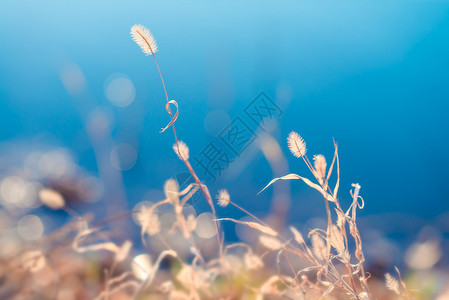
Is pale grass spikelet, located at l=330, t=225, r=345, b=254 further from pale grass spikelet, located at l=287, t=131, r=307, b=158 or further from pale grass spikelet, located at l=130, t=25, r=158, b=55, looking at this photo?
pale grass spikelet, located at l=130, t=25, r=158, b=55

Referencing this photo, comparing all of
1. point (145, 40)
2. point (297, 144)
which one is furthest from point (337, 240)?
point (145, 40)

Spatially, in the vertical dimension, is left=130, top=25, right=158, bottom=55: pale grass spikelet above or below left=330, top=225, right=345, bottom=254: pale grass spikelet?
above

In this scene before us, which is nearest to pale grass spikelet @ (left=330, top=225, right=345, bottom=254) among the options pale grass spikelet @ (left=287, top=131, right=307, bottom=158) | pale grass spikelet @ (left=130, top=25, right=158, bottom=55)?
pale grass spikelet @ (left=287, top=131, right=307, bottom=158)

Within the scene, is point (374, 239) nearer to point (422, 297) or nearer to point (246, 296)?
point (422, 297)

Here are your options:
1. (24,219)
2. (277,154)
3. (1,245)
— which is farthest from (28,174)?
(277,154)

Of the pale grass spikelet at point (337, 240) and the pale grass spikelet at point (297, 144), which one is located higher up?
the pale grass spikelet at point (297, 144)

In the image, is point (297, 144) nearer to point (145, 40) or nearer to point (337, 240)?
point (337, 240)

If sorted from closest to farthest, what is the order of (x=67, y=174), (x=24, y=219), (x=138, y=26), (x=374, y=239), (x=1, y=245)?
(x=138, y=26) → (x=1, y=245) → (x=24, y=219) → (x=374, y=239) → (x=67, y=174)

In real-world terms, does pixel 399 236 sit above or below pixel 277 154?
above

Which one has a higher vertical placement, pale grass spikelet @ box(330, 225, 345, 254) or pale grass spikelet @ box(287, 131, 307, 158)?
pale grass spikelet @ box(287, 131, 307, 158)

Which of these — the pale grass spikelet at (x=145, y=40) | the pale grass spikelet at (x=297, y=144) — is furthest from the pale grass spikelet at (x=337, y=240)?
the pale grass spikelet at (x=145, y=40)

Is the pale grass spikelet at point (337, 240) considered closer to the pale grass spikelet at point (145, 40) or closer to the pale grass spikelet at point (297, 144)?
the pale grass spikelet at point (297, 144)
